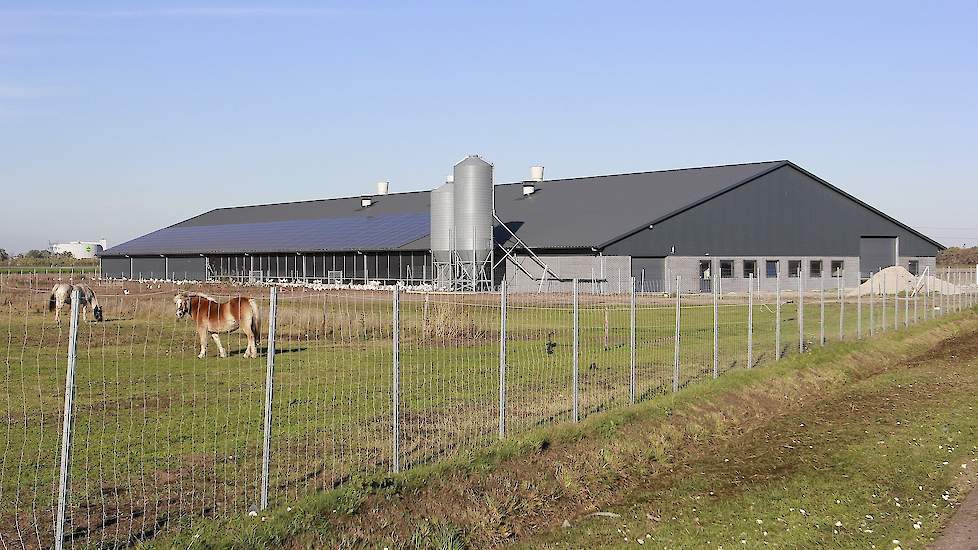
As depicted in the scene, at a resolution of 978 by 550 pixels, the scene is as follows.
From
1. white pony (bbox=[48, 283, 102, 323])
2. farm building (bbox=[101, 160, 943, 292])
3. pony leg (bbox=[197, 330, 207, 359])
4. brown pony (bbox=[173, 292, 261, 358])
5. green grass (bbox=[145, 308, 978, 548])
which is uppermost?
farm building (bbox=[101, 160, 943, 292])

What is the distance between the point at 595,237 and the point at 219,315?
34.1m

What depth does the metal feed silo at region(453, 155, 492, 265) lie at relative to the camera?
176 feet

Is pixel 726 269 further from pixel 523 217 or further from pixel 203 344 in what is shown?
pixel 203 344

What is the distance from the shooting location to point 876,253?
6612 centimetres

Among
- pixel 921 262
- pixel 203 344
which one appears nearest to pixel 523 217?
pixel 921 262

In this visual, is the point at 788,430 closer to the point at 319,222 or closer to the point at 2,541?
the point at 2,541

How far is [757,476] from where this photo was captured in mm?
11609

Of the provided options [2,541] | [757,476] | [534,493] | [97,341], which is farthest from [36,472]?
[97,341]

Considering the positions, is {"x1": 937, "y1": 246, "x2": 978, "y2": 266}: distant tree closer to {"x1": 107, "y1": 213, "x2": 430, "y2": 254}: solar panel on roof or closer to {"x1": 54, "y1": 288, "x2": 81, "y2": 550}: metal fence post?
{"x1": 107, "y1": 213, "x2": 430, "y2": 254}: solar panel on roof

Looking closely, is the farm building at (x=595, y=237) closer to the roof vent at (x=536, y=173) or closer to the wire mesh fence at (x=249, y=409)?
the roof vent at (x=536, y=173)

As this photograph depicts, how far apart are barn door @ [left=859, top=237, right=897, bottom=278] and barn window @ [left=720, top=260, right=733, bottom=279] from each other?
40.6 ft

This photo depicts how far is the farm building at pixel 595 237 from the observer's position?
53.7m

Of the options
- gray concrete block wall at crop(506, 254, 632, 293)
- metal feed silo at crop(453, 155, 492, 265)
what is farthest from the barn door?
metal feed silo at crop(453, 155, 492, 265)

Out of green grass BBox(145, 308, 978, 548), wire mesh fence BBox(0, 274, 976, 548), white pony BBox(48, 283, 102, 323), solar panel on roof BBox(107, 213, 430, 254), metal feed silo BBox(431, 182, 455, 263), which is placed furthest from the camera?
solar panel on roof BBox(107, 213, 430, 254)
